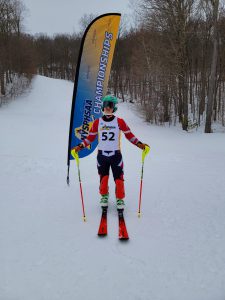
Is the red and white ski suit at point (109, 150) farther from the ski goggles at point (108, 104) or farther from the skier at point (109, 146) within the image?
the ski goggles at point (108, 104)

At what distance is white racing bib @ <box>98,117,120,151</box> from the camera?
15.3 ft

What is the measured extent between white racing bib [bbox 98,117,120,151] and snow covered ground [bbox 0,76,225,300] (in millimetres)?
1113

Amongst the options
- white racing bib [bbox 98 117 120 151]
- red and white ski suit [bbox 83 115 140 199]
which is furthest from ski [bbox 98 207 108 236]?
white racing bib [bbox 98 117 120 151]

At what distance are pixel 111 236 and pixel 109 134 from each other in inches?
65.5

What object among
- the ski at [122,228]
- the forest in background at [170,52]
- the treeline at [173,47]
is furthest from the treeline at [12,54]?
the ski at [122,228]

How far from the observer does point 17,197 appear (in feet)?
17.7

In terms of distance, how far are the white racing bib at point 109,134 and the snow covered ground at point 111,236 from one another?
111 cm

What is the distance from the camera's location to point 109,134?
4.67 meters

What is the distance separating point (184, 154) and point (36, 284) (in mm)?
7493

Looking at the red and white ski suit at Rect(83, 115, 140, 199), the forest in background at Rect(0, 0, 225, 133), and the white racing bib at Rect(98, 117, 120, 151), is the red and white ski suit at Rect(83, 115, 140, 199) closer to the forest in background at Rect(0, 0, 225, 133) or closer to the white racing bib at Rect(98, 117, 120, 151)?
the white racing bib at Rect(98, 117, 120, 151)

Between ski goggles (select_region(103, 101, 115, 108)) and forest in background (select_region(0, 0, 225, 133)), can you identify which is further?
forest in background (select_region(0, 0, 225, 133))

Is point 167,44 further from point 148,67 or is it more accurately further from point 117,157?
point 117,157

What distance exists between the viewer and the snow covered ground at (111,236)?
302 centimetres

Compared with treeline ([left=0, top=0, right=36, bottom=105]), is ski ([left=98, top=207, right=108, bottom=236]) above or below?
below
